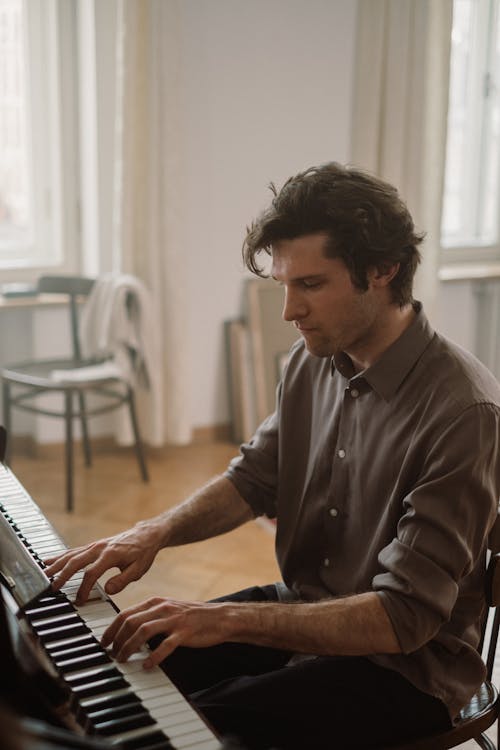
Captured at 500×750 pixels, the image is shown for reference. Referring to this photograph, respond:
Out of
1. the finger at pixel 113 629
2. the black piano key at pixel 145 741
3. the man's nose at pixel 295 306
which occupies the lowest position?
the black piano key at pixel 145 741

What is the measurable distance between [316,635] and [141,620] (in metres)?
0.26

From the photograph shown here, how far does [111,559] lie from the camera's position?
1.44 meters

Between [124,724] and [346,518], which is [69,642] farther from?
[346,518]

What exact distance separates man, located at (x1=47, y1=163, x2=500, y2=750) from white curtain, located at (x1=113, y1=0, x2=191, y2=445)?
2.29 meters

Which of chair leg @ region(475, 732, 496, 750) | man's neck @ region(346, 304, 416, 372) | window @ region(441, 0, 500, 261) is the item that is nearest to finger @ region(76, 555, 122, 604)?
man's neck @ region(346, 304, 416, 372)

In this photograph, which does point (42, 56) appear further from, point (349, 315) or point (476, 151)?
point (349, 315)

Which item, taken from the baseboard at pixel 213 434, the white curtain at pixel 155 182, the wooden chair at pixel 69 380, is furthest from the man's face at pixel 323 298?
the baseboard at pixel 213 434

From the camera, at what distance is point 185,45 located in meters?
4.00

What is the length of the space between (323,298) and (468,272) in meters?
3.49

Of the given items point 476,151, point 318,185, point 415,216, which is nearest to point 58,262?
point 415,216

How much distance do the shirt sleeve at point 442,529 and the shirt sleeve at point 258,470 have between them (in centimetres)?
42

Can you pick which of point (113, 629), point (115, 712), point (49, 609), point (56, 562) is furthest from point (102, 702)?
point (56, 562)

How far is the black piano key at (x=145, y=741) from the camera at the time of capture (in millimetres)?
969

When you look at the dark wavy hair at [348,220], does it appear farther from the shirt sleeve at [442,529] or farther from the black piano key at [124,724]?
the black piano key at [124,724]
